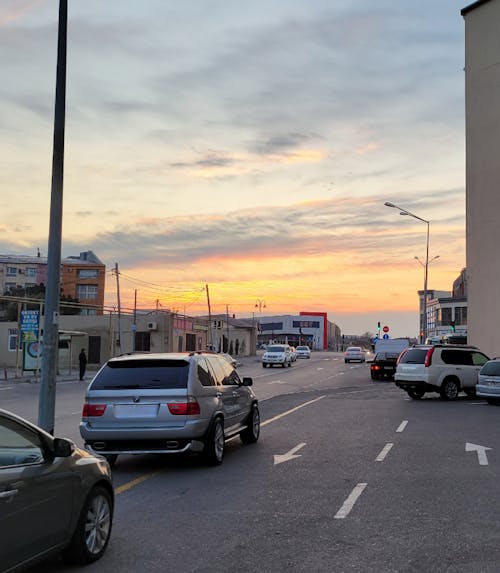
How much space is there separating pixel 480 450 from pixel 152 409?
A: 6.08 metres

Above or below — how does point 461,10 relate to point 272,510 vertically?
above

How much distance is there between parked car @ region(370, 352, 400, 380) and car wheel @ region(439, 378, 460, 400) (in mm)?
14494

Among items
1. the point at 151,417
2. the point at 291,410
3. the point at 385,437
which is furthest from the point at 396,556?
the point at 291,410

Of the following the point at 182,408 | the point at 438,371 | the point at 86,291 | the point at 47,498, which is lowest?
the point at 438,371

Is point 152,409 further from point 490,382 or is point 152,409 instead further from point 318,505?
point 490,382

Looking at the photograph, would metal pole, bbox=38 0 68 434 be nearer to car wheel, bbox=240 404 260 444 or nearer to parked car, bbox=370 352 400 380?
car wheel, bbox=240 404 260 444

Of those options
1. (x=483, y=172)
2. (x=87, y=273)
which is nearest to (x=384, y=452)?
(x=483, y=172)

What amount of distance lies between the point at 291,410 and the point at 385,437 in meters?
6.96

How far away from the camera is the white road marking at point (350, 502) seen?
26.2ft

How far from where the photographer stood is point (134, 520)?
306 inches

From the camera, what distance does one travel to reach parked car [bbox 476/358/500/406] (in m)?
23.3

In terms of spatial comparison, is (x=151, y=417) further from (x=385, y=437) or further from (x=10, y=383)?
(x=10, y=383)

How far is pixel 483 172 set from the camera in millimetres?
44812

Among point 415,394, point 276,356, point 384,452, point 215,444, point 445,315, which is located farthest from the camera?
point 445,315
